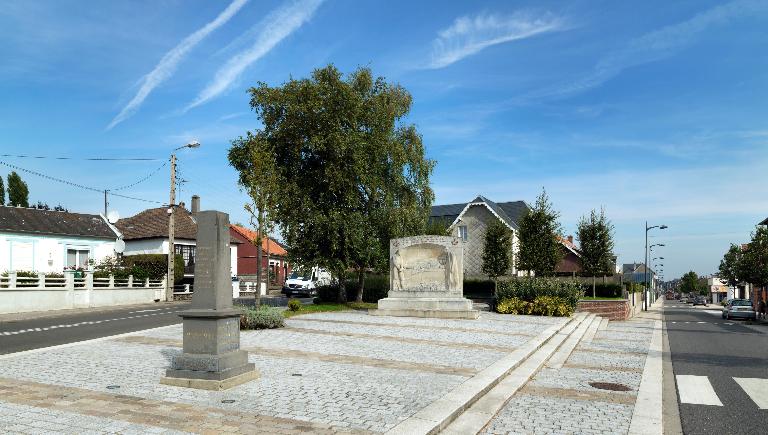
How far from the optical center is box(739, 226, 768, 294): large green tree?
35.4 meters

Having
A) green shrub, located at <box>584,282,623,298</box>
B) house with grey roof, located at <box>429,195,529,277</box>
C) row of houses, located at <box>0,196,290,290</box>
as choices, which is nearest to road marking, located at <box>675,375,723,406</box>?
row of houses, located at <box>0,196,290,290</box>

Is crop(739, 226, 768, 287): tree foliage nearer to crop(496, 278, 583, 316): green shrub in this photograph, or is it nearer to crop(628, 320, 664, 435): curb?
crop(496, 278, 583, 316): green shrub

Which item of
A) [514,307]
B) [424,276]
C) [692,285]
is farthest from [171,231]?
[692,285]

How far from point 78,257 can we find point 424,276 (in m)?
27.4

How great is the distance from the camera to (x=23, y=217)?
1428 inches

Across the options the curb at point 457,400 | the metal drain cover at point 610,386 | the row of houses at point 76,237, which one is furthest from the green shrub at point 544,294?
the metal drain cover at point 610,386

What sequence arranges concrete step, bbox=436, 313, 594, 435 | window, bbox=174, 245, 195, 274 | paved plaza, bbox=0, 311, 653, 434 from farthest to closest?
1. window, bbox=174, 245, 195, 274
2. concrete step, bbox=436, 313, 594, 435
3. paved plaza, bbox=0, 311, 653, 434

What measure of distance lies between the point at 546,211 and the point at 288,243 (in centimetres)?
1442

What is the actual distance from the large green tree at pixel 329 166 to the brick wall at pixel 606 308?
10.0m

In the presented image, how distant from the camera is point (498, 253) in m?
34.5

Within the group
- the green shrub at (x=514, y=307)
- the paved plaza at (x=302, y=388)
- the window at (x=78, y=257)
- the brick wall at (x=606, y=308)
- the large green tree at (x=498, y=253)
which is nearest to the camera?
the paved plaza at (x=302, y=388)

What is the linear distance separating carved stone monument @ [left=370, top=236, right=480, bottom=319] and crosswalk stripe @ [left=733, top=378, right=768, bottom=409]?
11.9m

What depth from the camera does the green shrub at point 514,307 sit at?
23875 mm

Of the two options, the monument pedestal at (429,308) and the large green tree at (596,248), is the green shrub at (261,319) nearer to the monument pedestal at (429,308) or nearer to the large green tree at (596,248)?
the monument pedestal at (429,308)
